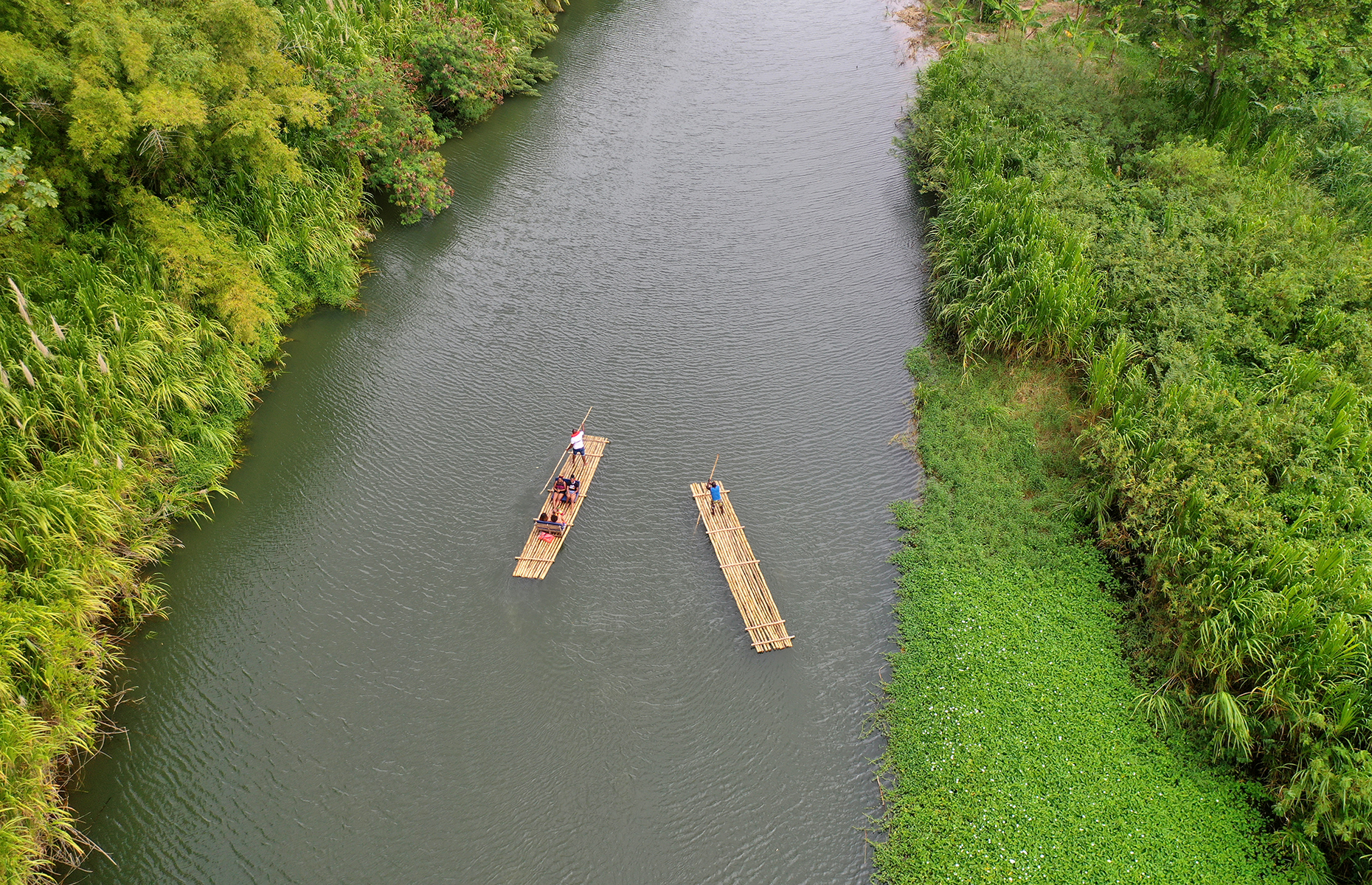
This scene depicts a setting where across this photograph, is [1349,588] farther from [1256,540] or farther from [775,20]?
[775,20]

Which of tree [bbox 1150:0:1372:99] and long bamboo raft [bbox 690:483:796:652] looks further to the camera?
tree [bbox 1150:0:1372:99]

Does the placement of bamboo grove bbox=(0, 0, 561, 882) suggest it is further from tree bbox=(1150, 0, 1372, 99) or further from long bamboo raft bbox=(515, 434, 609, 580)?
tree bbox=(1150, 0, 1372, 99)

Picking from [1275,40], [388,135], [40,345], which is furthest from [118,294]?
[1275,40]

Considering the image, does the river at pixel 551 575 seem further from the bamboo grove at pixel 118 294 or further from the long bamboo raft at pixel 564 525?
the bamboo grove at pixel 118 294

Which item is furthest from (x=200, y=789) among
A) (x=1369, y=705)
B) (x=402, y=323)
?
(x=1369, y=705)

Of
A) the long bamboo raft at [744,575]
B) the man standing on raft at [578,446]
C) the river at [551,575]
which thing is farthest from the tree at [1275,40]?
the man standing on raft at [578,446]

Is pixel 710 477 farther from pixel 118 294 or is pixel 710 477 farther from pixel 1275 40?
pixel 1275 40

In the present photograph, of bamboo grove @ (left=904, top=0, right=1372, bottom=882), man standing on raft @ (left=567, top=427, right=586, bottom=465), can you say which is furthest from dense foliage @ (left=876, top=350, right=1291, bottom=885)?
man standing on raft @ (left=567, top=427, right=586, bottom=465)
